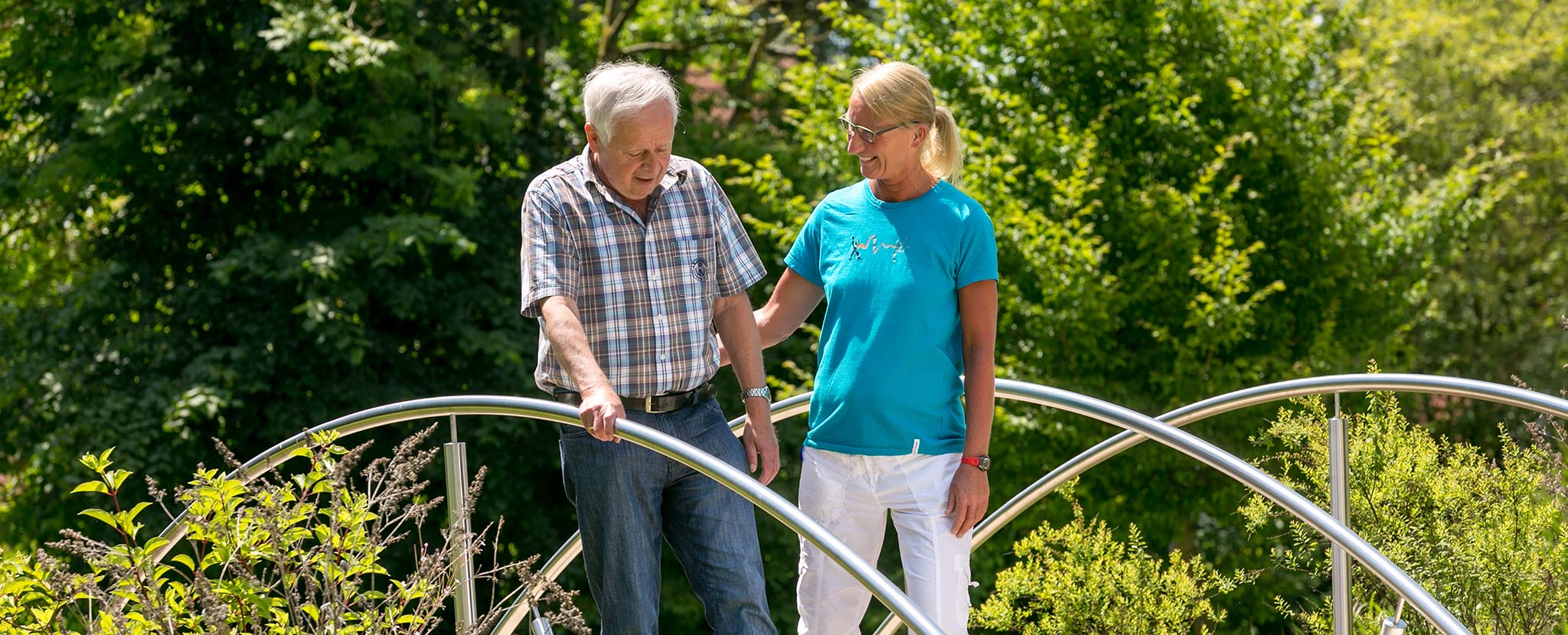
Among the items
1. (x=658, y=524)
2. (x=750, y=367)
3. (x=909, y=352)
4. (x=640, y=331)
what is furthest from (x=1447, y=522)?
(x=640, y=331)

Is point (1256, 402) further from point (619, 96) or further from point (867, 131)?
point (619, 96)

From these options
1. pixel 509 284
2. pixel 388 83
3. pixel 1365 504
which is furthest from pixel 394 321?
pixel 1365 504

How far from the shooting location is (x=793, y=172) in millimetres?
9688

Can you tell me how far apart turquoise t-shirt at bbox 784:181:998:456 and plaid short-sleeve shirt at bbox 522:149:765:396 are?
0.90ft

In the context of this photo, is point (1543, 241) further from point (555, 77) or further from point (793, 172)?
point (555, 77)

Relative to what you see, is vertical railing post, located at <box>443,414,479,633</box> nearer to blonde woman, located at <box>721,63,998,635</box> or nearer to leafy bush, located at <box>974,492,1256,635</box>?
blonde woman, located at <box>721,63,998,635</box>

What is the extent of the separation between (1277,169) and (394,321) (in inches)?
218

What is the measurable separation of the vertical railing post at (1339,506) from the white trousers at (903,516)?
34.7 inches

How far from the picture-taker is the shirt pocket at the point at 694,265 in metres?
2.79

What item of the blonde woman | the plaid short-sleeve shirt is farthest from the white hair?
the blonde woman

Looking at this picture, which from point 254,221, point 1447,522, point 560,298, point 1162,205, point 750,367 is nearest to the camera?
point 560,298

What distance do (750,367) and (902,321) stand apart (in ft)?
1.31

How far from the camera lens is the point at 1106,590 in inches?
160

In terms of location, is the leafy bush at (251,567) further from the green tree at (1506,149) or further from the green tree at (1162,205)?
the green tree at (1506,149)
